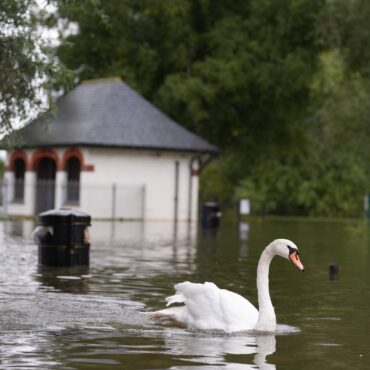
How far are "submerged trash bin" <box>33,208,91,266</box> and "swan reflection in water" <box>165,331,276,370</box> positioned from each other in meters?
9.32

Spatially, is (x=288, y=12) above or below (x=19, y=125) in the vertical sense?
above

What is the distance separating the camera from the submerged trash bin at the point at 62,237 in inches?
851

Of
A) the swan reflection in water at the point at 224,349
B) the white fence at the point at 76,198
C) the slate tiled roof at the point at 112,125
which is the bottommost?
the swan reflection in water at the point at 224,349

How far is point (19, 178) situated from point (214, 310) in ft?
152

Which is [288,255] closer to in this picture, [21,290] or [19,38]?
[21,290]

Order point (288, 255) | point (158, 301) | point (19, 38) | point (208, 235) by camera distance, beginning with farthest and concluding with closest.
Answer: point (208, 235), point (19, 38), point (158, 301), point (288, 255)

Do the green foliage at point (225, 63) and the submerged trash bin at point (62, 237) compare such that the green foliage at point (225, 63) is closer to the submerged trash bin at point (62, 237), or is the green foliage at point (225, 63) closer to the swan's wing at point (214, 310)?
the submerged trash bin at point (62, 237)

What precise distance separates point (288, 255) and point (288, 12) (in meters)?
44.8

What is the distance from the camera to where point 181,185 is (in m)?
56.1

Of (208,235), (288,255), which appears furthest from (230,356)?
(208,235)

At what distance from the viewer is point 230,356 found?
1088cm

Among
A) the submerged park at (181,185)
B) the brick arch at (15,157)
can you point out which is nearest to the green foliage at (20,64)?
the submerged park at (181,185)

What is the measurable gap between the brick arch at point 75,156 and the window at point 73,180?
0.55 m

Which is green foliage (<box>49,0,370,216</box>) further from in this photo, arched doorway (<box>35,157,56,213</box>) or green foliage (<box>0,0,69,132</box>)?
green foliage (<box>0,0,69,132</box>)
